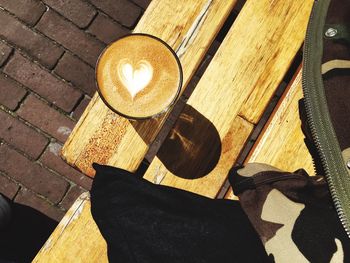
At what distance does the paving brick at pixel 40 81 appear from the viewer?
232cm

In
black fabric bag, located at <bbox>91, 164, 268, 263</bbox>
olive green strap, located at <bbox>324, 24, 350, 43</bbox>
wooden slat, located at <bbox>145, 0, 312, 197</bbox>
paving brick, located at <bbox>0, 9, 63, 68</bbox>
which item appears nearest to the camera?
olive green strap, located at <bbox>324, 24, 350, 43</bbox>

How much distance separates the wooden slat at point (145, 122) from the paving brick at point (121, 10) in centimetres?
86

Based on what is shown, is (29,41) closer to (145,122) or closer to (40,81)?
(40,81)

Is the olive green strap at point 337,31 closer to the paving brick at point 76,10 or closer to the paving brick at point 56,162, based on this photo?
the paving brick at point 76,10

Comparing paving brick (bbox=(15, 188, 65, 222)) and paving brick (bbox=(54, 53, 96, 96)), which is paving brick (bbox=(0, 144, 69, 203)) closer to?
paving brick (bbox=(15, 188, 65, 222))

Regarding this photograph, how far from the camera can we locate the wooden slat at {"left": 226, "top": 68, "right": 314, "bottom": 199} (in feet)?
5.24

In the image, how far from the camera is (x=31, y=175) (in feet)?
7.68

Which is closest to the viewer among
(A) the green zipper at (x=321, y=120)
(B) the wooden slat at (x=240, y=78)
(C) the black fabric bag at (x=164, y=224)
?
(A) the green zipper at (x=321, y=120)

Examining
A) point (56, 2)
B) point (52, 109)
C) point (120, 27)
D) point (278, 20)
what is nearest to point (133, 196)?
point (278, 20)

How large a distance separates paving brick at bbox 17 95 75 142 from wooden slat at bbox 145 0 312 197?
94 cm

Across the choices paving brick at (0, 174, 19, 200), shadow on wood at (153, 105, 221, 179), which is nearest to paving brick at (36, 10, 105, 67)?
paving brick at (0, 174, 19, 200)

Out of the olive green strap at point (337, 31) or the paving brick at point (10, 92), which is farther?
the paving brick at point (10, 92)

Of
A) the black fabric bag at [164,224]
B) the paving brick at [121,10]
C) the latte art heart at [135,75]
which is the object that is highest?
the paving brick at [121,10]

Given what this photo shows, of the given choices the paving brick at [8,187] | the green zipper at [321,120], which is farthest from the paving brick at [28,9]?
the green zipper at [321,120]
